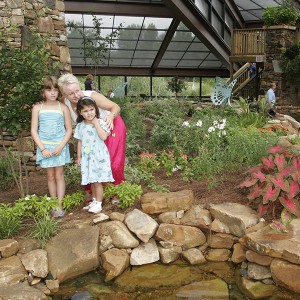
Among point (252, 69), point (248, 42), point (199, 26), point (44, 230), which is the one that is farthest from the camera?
point (252, 69)

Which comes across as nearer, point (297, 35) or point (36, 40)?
point (36, 40)

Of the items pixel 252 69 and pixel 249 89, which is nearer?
pixel 249 89

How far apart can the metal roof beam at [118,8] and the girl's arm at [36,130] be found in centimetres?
1052

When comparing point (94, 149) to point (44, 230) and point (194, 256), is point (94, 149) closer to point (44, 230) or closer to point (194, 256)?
point (44, 230)

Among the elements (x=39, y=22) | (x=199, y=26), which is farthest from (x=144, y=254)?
(x=199, y=26)

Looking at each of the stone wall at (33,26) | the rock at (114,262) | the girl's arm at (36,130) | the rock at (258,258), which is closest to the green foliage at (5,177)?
the stone wall at (33,26)

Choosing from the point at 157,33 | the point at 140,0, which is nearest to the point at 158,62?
the point at 157,33

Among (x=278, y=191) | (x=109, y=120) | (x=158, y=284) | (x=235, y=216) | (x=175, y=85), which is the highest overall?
(x=175, y=85)

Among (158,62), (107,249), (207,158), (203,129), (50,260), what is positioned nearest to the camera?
(50,260)

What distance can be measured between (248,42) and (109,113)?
12.1 metres

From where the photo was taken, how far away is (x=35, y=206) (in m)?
4.03

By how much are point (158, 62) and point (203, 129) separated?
1330 centimetres

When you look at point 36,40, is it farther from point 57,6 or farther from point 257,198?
point 257,198

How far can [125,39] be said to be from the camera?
1672 cm
